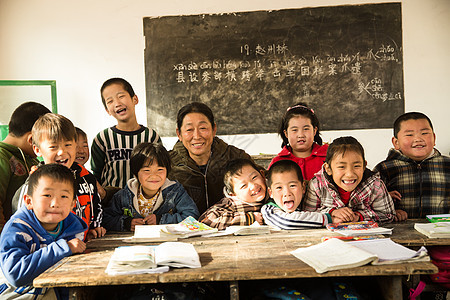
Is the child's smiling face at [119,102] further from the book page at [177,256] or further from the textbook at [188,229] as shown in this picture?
the book page at [177,256]

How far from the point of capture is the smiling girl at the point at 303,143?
9.75ft

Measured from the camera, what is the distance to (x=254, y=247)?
75.4 inches

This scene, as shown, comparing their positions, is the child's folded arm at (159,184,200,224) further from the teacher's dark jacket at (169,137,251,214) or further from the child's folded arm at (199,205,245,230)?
the teacher's dark jacket at (169,137,251,214)

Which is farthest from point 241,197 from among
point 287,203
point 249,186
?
point 287,203

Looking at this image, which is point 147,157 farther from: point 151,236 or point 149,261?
point 149,261

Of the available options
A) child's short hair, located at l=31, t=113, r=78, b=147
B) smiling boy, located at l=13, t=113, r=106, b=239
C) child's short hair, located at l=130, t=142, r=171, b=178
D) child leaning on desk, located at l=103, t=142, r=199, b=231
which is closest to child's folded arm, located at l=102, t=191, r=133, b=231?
child leaning on desk, located at l=103, t=142, r=199, b=231

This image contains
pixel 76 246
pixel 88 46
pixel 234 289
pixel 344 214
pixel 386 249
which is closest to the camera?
pixel 234 289

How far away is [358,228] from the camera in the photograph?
6.94 ft

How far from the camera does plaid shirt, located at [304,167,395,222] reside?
2381 millimetres

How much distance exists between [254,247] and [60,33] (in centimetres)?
439

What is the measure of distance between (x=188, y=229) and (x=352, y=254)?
34.4 inches

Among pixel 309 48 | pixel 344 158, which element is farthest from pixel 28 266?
pixel 309 48

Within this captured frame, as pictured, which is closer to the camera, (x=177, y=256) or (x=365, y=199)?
(x=177, y=256)

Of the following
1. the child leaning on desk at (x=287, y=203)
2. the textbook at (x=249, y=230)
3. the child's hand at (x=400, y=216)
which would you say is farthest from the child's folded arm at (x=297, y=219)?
the child's hand at (x=400, y=216)
